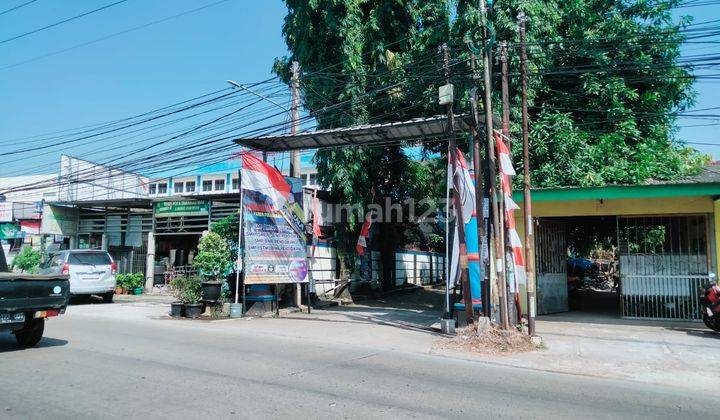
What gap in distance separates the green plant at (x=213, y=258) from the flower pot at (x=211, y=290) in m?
0.60

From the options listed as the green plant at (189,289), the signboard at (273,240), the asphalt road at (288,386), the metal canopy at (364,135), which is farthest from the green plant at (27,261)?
the asphalt road at (288,386)

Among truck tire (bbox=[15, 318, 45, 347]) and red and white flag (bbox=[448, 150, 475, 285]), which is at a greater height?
red and white flag (bbox=[448, 150, 475, 285])

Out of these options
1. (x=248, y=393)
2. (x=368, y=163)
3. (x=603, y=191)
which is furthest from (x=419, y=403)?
(x=368, y=163)

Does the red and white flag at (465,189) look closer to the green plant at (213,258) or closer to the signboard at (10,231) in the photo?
the green plant at (213,258)

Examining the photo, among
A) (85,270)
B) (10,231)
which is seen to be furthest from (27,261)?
(10,231)

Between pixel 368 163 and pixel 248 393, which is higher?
pixel 368 163

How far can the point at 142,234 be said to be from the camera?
23.4 metres

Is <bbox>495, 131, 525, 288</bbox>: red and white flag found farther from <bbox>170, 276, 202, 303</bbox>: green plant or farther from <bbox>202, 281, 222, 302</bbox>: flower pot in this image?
<bbox>170, 276, 202, 303</bbox>: green plant

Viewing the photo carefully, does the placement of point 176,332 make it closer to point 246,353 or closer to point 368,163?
point 246,353

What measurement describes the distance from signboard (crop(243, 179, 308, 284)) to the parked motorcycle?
1042 centimetres

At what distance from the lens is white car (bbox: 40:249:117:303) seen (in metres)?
17.3

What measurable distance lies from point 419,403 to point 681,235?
1076 centimetres

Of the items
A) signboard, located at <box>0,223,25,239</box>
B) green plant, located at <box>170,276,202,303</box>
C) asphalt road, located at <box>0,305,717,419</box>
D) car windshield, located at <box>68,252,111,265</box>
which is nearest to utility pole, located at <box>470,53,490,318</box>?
asphalt road, located at <box>0,305,717,419</box>

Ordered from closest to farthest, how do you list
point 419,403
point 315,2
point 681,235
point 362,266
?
point 419,403, point 681,235, point 315,2, point 362,266
